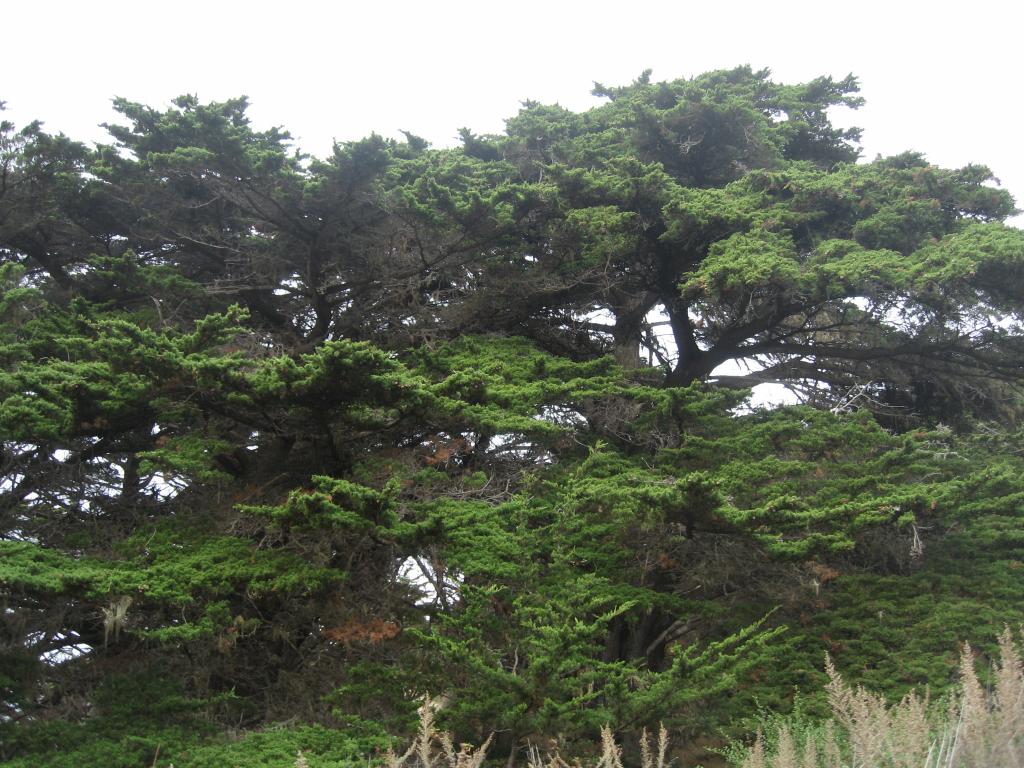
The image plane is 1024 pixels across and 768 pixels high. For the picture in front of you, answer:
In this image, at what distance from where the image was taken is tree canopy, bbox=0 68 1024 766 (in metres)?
6.51

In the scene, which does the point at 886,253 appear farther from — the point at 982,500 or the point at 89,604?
the point at 89,604

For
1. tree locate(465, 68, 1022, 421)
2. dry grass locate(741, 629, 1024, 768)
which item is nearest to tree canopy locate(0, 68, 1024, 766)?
tree locate(465, 68, 1022, 421)

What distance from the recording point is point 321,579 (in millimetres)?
6777

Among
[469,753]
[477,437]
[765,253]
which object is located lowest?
[469,753]

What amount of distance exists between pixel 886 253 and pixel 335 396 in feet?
20.4

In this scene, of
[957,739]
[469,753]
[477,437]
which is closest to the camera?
[957,739]

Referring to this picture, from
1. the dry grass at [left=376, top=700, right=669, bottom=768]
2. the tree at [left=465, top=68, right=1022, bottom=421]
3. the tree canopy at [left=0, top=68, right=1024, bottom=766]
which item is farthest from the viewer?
the tree at [left=465, top=68, right=1022, bottom=421]

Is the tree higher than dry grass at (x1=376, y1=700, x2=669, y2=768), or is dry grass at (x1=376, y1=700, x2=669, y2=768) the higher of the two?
the tree

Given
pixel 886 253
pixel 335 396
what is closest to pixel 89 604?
pixel 335 396

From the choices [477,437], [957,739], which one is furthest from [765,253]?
[957,739]

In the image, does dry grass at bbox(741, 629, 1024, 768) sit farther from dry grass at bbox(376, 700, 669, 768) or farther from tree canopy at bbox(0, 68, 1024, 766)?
tree canopy at bbox(0, 68, 1024, 766)

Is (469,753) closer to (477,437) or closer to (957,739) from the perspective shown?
(957,739)

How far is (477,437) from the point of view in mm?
8852

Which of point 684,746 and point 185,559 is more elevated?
point 185,559
